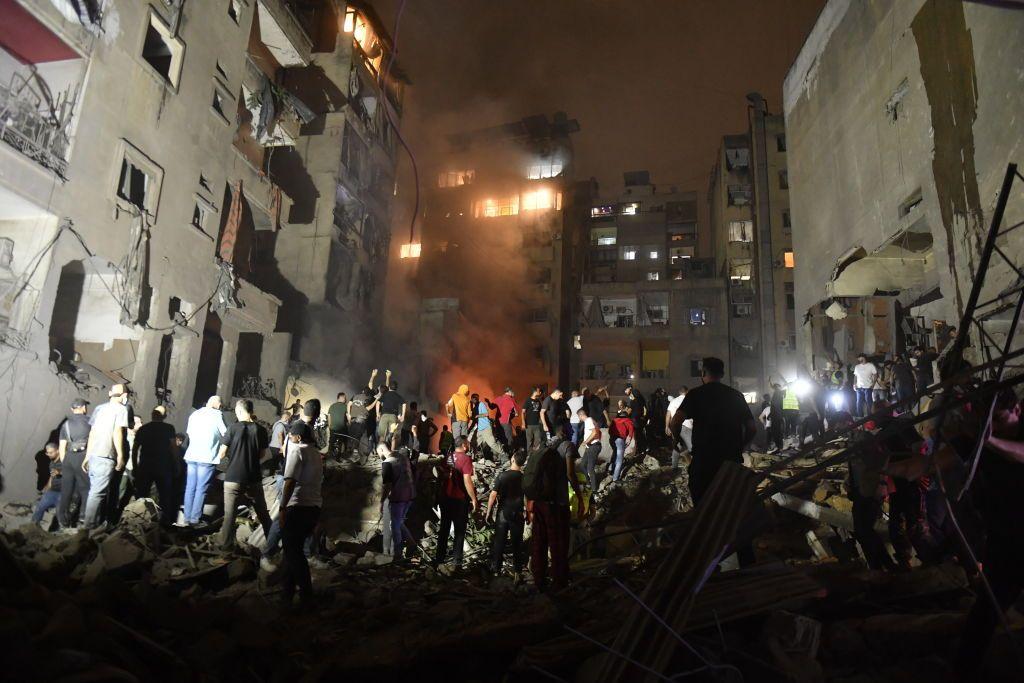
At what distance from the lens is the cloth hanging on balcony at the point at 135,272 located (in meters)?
14.9

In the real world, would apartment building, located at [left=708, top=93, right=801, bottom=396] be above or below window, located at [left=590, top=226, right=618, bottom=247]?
below

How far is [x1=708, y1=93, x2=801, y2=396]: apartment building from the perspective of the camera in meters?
36.3

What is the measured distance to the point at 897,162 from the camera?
1562 cm

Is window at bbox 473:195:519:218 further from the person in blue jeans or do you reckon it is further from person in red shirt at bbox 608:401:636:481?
the person in blue jeans

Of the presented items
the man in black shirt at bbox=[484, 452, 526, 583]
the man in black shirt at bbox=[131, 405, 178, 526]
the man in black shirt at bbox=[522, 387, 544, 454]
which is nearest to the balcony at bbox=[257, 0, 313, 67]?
the man in black shirt at bbox=[522, 387, 544, 454]

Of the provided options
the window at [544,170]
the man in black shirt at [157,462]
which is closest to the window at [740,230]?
the window at [544,170]

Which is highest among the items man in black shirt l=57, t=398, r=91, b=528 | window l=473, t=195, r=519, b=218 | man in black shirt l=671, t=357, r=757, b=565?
window l=473, t=195, r=519, b=218

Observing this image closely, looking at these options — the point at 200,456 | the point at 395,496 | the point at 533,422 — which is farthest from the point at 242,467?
the point at 533,422

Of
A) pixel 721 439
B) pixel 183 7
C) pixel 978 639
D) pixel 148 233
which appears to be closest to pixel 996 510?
pixel 978 639

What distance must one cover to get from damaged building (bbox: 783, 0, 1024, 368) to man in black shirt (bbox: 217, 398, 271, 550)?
13771 mm

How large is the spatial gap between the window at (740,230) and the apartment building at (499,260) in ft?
46.2

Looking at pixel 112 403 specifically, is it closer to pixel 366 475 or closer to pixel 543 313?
pixel 366 475

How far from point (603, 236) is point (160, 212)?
45885 millimetres

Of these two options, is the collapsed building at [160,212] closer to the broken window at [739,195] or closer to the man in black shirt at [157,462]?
the man in black shirt at [157,462]
